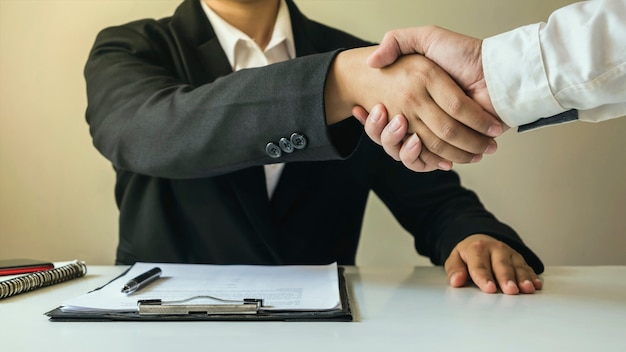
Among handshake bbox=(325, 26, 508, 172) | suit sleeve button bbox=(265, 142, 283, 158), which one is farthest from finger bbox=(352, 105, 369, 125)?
suit sleeve button bbox=(265, 142, 283, 158)

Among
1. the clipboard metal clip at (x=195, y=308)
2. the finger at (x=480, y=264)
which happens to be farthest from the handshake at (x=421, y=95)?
the clipboard metal clip at (x=195, y=308)

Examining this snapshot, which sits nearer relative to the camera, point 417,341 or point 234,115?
point 417,341

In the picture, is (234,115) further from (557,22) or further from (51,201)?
(51,201)

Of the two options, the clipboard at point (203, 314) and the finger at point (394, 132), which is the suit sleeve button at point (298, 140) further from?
the clipboard at point (203, 314)

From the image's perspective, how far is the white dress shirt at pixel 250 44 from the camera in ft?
3.66

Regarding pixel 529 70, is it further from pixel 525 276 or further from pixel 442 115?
pixel 525 276

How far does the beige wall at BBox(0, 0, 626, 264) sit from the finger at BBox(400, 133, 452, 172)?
69 cm

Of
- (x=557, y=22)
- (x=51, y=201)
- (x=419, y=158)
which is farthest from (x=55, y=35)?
(x=557, y=22)

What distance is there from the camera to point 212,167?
777mm

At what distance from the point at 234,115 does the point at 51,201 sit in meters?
0.82

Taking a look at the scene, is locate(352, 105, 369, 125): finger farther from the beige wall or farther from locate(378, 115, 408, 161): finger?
the beige wall

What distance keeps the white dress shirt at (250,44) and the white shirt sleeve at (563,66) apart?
587mm

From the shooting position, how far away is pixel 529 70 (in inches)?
23.3

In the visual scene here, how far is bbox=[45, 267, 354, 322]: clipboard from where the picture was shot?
0.54m
